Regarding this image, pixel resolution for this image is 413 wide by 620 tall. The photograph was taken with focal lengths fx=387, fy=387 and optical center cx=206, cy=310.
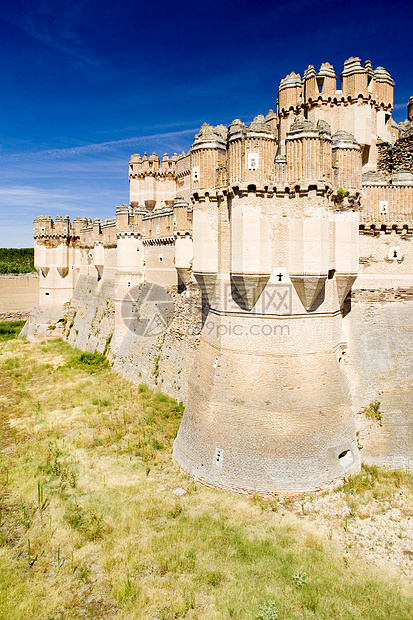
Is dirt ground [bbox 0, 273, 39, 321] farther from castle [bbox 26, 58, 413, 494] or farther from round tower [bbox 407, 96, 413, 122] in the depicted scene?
round tower [bbox 407, 96, 413, 122]

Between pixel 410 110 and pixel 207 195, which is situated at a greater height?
pixel 410 110

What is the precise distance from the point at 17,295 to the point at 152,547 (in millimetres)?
38079

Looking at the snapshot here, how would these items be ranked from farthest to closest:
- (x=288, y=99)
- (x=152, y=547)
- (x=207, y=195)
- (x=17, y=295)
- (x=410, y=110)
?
(x=17, y=295)
(x=410, y=110)
(x=288, y=99)
(x=207, y=195)
(x=152, y=547)

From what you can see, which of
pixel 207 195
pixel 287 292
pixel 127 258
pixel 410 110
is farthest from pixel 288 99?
pixel 127 258

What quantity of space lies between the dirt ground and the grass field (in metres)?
28.8

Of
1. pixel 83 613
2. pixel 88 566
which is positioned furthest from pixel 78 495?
pixel 83 613

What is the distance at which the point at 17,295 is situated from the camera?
41781 mm

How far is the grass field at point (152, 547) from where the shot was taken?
8.09m

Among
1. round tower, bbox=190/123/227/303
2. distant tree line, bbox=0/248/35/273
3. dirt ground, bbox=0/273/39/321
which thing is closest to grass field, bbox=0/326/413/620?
round tower, bbox=190/123/227/303

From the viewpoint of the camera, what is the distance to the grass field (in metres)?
8.09

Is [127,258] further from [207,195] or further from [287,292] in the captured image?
[287,292]

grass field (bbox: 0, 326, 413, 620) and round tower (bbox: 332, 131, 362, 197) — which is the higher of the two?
round tower (bbox: 332, 131, 362, 197)

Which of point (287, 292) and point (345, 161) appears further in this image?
point (345, 161)

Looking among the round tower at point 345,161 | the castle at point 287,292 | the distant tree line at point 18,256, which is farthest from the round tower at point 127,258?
the distant tree line at point 18,256
